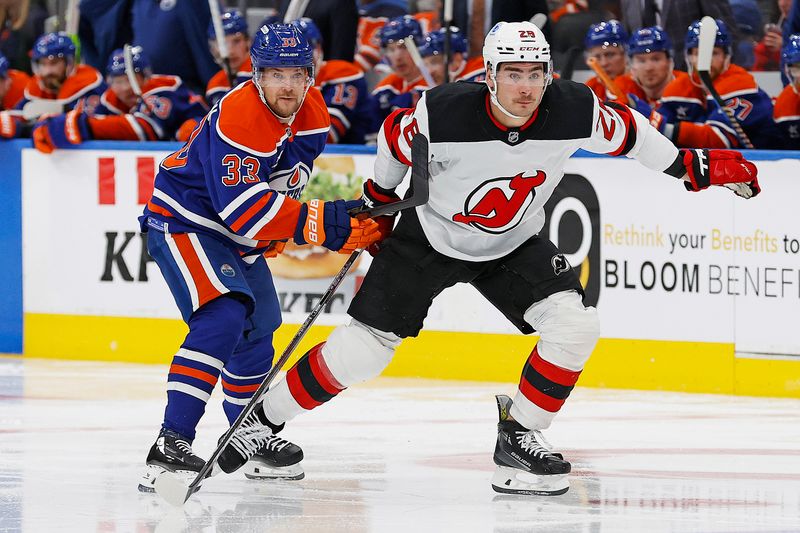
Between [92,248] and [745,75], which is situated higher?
[745,75]

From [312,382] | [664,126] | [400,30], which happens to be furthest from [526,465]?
[400,30]

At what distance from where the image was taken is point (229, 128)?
3.86 m

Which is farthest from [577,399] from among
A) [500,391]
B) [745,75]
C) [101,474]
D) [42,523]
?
[42,523]

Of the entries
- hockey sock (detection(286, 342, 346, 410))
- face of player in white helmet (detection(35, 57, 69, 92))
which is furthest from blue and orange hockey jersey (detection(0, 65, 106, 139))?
hockey sock (detection(286, 342, 346, 410))


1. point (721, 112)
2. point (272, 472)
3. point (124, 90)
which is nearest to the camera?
point (272, 472)

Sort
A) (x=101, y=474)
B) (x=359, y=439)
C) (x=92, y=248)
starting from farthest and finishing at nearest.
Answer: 1. (x=92, y=248)
2. (x=359, y=439)
3. (x=101, y=474)

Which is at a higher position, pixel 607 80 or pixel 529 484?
pixel 607 80

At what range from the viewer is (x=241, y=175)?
3.85m

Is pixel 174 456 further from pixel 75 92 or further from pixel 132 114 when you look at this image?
pixel 75 92

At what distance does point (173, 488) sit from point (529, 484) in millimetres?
923

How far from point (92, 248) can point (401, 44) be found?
159 cm

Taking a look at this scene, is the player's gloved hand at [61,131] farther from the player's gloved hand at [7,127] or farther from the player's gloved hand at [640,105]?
the player's gloved hand at [640,105]

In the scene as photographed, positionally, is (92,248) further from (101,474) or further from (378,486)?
(378,486)

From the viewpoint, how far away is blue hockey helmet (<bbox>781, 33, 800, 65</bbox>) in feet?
19.0
